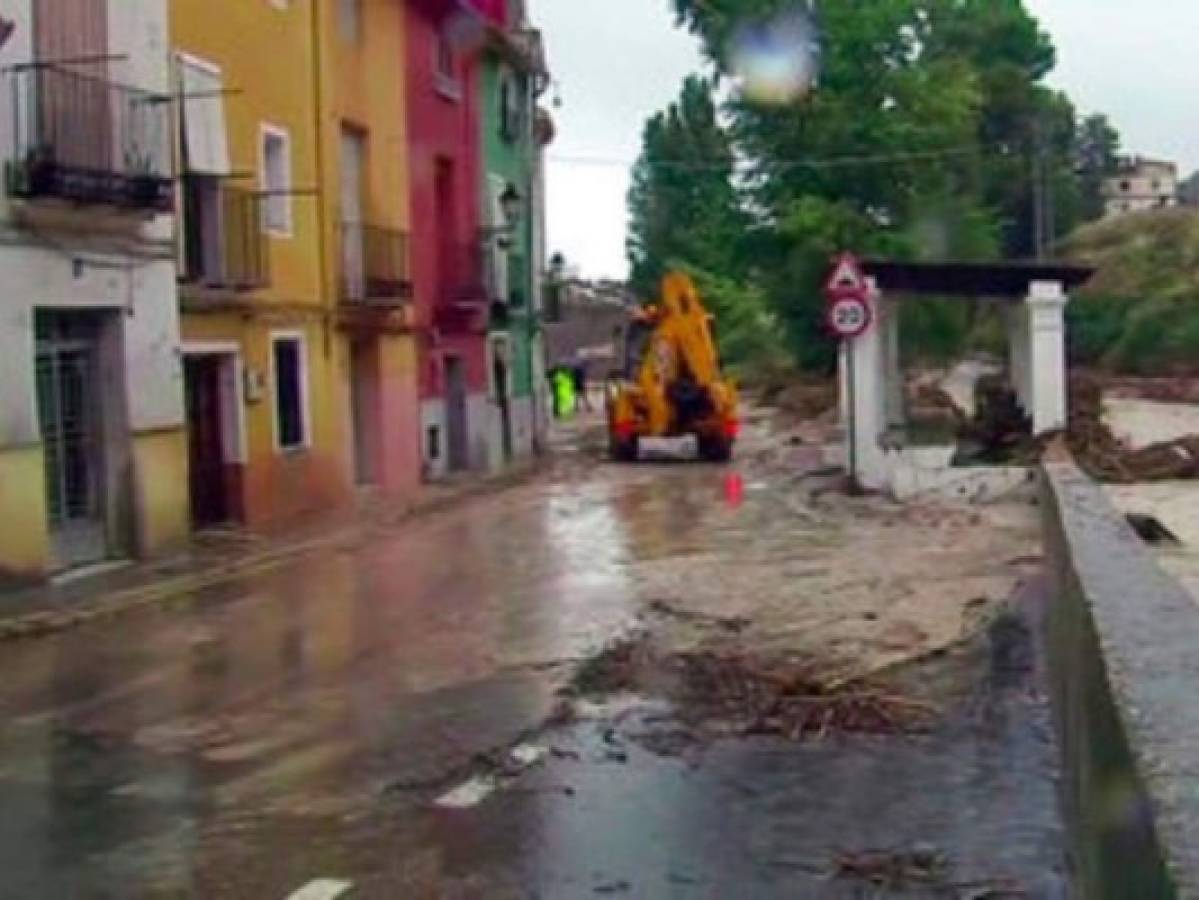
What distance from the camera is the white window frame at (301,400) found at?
2333 cm

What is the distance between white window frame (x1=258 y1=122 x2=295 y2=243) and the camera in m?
22.9

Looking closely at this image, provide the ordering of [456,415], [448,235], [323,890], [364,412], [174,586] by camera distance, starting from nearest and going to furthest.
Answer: [323,890], [174,586], [364,412], [448,235], [456,415]

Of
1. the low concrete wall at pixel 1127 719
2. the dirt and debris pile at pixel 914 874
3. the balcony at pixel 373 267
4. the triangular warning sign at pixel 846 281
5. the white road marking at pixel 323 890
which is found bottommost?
the dirt and debris pile at pixel 914 874

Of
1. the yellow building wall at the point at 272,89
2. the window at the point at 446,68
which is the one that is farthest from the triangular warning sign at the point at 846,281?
the window at the point at 446,68

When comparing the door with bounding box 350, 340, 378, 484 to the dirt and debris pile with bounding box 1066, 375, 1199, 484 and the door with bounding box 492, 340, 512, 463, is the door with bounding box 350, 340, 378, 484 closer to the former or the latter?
the door with bounding box 492, 340, 512, 463

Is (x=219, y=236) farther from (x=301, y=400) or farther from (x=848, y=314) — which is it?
(x=848, y=314)

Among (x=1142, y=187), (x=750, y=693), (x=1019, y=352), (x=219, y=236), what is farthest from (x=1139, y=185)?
(x=750, y=693)

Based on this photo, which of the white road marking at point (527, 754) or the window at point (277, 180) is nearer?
the white road marking at point (527, 754)

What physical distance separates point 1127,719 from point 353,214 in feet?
78.5

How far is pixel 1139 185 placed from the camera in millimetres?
132500

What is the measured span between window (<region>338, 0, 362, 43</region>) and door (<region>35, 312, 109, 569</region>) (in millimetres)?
9227

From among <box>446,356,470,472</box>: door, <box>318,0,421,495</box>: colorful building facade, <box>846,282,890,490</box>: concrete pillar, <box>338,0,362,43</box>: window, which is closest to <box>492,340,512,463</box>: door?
<box>446,356,470,472</box>: door

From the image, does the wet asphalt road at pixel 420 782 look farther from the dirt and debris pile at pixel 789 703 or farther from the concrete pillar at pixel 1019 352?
the concrete pillar at pixel 1019 352

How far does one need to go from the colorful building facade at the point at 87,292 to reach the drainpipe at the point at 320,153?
5358mm
